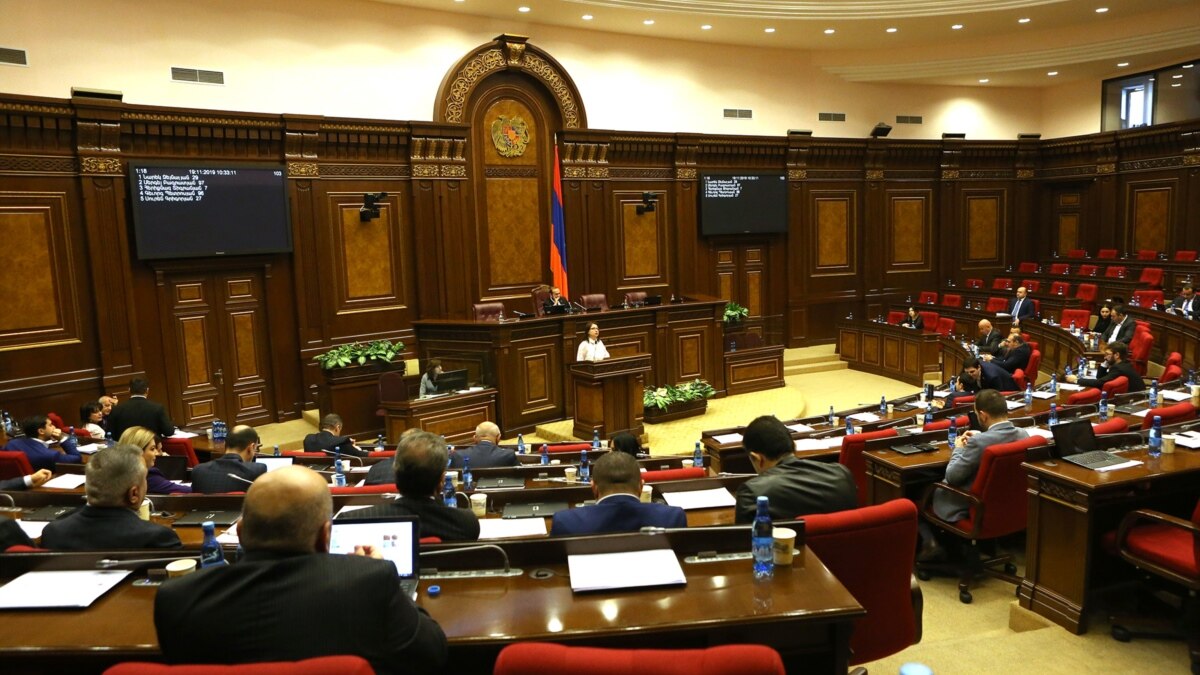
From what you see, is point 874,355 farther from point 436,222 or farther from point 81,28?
point 81,28

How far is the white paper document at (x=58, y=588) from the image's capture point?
2285mm

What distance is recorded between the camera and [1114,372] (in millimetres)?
6941

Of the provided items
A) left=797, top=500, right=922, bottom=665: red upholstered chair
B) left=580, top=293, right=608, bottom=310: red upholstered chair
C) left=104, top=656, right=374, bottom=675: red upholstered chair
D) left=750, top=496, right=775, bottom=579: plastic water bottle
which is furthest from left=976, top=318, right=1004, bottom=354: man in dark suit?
left=104, top=656, right=374, bottom=675: red upholstered chair

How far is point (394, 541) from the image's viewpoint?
246 centimetres

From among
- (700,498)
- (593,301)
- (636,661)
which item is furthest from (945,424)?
(593,301)

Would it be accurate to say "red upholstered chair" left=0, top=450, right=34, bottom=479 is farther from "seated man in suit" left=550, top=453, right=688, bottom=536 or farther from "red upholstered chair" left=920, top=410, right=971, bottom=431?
"red upholstered chair" left=920, top=410, right=971, bottom=431

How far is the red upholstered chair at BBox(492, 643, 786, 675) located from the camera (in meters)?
1.58

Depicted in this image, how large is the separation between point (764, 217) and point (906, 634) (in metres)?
11.0

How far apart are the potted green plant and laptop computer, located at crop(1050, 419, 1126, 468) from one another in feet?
17.2

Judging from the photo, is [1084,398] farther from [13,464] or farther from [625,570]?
[13,464]

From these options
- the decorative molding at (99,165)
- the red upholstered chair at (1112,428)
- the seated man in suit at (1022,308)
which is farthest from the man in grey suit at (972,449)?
the decorative molding at (99,165)

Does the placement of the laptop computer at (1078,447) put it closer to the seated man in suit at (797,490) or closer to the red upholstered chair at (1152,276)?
the seated man in suit at (797,490)

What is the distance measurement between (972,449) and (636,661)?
11.0 feet

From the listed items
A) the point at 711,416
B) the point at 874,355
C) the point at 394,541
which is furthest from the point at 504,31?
the point at 394,541
